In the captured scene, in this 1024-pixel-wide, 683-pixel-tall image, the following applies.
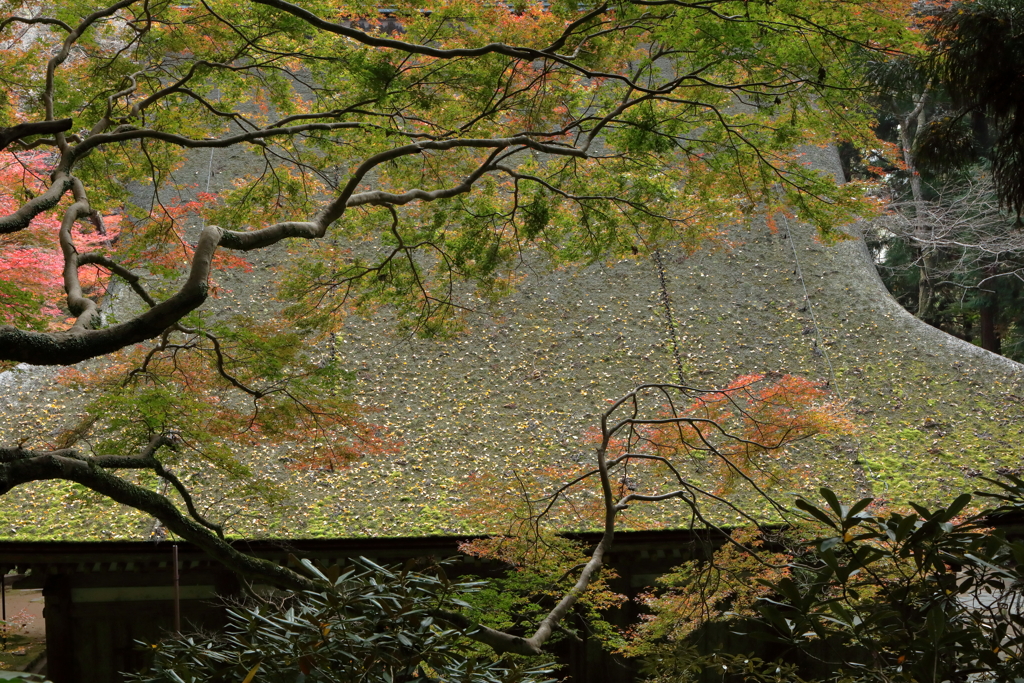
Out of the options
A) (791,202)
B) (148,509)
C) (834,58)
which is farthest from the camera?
(791,202)

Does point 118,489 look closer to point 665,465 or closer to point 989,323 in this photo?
point 665,465

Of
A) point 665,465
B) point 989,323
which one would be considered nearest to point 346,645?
point 665,465

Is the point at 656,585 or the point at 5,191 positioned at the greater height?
the point at 5,191

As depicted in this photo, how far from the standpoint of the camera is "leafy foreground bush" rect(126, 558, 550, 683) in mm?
1695

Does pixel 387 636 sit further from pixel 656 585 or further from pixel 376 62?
pixel 656 585

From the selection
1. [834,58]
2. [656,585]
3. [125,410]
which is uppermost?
[834,58]

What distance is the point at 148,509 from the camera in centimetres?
435

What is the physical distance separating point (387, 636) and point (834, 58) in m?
4.50

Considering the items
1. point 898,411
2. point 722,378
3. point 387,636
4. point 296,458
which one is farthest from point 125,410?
point 898,411

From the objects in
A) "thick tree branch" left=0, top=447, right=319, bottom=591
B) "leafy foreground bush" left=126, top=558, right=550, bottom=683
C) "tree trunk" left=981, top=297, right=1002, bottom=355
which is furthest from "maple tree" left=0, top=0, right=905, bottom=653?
"tree trunk" left=981, top=297, right=1002, bottom=355

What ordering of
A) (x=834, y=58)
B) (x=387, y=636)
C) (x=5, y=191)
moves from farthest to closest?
(x=5, y=191)
(x=834, y=58)
(x=387, y=636)

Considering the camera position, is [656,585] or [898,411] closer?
[656,585]

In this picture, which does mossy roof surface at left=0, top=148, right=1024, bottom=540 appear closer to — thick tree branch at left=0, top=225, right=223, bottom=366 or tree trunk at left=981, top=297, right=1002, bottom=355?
tree trunk at left=981, top=297, right=1002, bottom=355

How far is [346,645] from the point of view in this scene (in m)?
1.74
